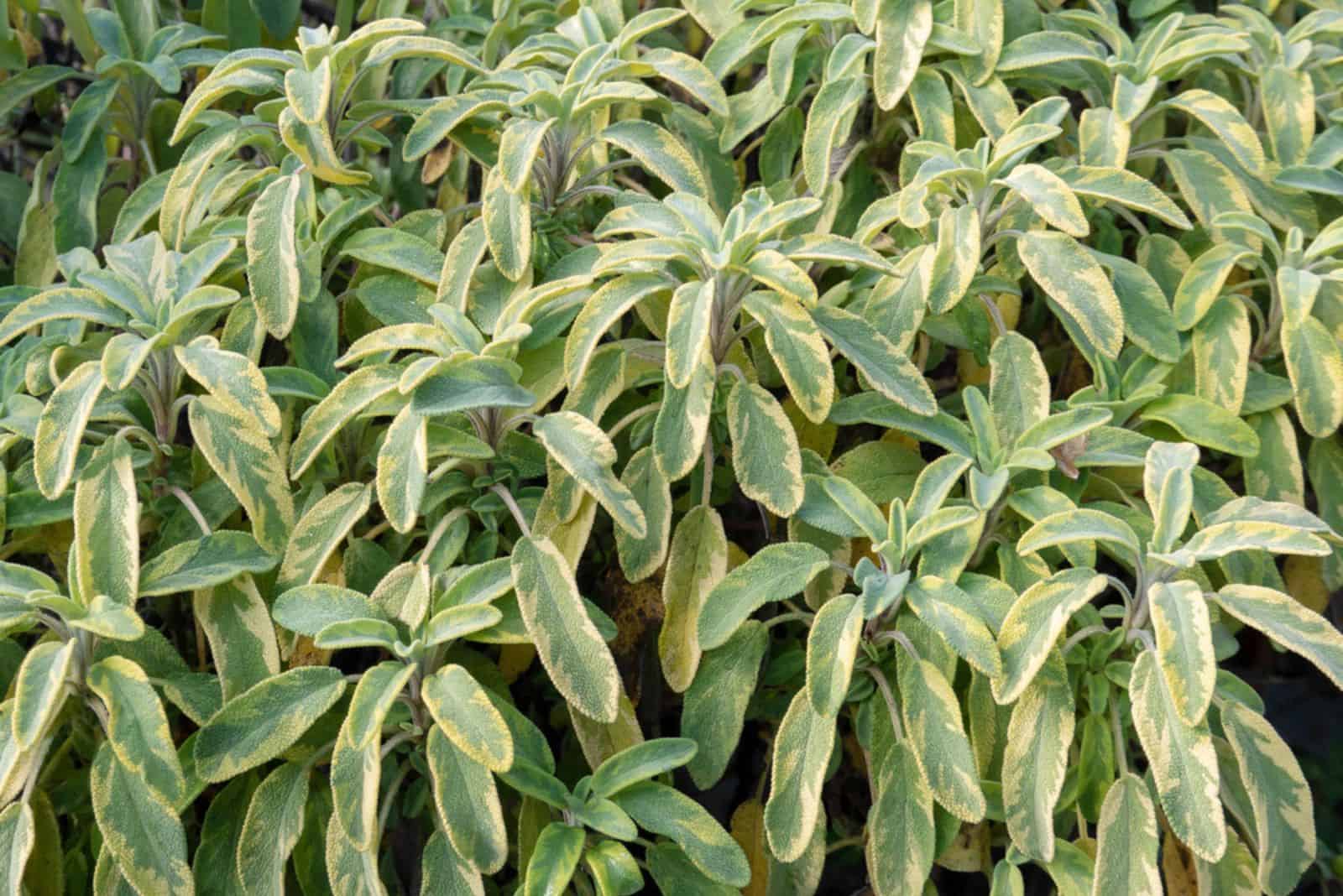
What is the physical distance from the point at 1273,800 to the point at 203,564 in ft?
3.38

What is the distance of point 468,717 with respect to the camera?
1090 millimetres

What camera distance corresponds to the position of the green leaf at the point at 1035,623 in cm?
110

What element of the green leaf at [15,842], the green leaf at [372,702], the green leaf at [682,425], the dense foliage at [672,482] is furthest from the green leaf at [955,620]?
the green leaf at [15,842]

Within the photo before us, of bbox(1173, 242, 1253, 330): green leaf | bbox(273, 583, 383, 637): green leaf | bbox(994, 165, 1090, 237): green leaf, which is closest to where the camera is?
→ bbox(273, 583, 383, 637): green leaf

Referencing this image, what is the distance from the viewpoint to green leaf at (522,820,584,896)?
1103mm

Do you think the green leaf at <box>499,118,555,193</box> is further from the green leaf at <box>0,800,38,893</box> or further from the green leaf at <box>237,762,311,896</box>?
the green leaf at <box>0,800,38,893</box>

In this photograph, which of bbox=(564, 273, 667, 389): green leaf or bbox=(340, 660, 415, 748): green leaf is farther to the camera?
bbox=(564, 273, 667, 389): green leaf

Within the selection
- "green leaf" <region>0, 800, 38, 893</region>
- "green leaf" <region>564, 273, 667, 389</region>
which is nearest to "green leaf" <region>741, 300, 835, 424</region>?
"green leaf" <region>564, 273, 667, 389</region>

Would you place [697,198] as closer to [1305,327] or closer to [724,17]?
[724,17]

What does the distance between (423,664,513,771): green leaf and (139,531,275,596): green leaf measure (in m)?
0.23

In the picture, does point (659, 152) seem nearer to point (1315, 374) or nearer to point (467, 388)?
point (467, 388)

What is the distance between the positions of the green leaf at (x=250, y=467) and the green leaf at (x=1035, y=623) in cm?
68

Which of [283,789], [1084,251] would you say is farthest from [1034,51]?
[283,789]

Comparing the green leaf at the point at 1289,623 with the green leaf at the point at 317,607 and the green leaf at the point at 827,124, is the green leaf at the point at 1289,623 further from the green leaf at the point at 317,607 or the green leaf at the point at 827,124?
the green leaf at the point at 317,607
